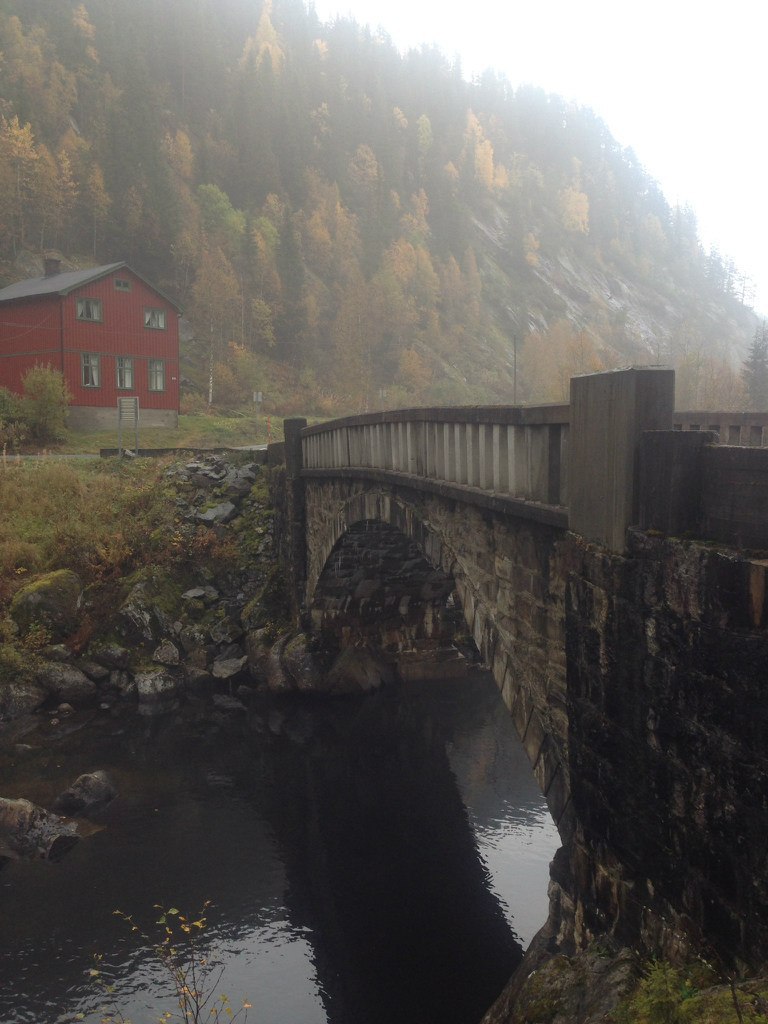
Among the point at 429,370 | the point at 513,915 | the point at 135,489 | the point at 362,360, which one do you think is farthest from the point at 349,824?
the point at 429,370

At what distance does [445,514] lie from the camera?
39.8 feet

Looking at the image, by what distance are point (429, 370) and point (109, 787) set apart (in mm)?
62157

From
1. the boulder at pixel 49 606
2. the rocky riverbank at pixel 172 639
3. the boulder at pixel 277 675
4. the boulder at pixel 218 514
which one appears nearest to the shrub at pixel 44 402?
the boulder at pixel 218 514

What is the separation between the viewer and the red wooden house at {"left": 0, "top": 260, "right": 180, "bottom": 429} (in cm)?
4084

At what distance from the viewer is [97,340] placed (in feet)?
137

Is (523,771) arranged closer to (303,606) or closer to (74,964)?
(303,606)

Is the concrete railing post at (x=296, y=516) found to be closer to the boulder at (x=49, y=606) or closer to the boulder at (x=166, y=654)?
the boulder at (x=166, y=654)

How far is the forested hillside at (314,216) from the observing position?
6469 centimetres

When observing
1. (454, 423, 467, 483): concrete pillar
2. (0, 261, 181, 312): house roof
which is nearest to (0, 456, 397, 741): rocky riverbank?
Result: (454, 423, 467, 483): concrete pillar

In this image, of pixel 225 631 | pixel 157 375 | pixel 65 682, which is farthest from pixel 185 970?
pixel 157 375

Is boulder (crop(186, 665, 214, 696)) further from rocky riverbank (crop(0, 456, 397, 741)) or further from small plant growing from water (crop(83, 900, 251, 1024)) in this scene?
small plant growing from water (crop(83, 900, 251, 1024))

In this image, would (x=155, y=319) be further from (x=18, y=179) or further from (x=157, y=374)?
(x=18, y=179)

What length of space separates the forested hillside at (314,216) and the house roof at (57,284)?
39.0ft

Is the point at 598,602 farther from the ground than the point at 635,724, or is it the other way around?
the point at 598,602
